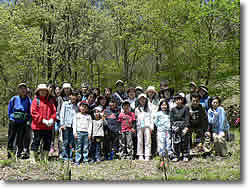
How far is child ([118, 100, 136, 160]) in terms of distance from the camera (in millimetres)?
4906

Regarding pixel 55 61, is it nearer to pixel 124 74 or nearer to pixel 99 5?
pixel 99 5

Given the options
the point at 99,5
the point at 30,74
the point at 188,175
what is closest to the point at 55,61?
the point at 30,74

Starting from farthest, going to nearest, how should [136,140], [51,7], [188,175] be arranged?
[51,7] < [136,140] < [188,175]

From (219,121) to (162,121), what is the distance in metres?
1.19

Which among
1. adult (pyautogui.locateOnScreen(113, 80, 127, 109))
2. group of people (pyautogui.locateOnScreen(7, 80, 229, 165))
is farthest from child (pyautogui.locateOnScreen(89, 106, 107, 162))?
adult (pyautogui.locateOnScreen(113, 80, 127, 109))

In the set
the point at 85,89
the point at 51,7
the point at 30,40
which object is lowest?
the point at 85,89

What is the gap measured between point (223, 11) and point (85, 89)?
12.3ft

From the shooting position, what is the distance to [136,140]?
5.18 m

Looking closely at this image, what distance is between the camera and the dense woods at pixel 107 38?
6855mm

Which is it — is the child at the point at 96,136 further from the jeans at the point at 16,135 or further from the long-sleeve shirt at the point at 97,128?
the jeans at the point at 16,135

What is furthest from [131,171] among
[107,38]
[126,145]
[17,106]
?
[107,38]

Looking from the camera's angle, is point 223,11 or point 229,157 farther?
point 223,11

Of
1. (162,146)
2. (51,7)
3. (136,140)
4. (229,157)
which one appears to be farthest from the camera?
(51,7)

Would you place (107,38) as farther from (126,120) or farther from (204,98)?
(204,98)
